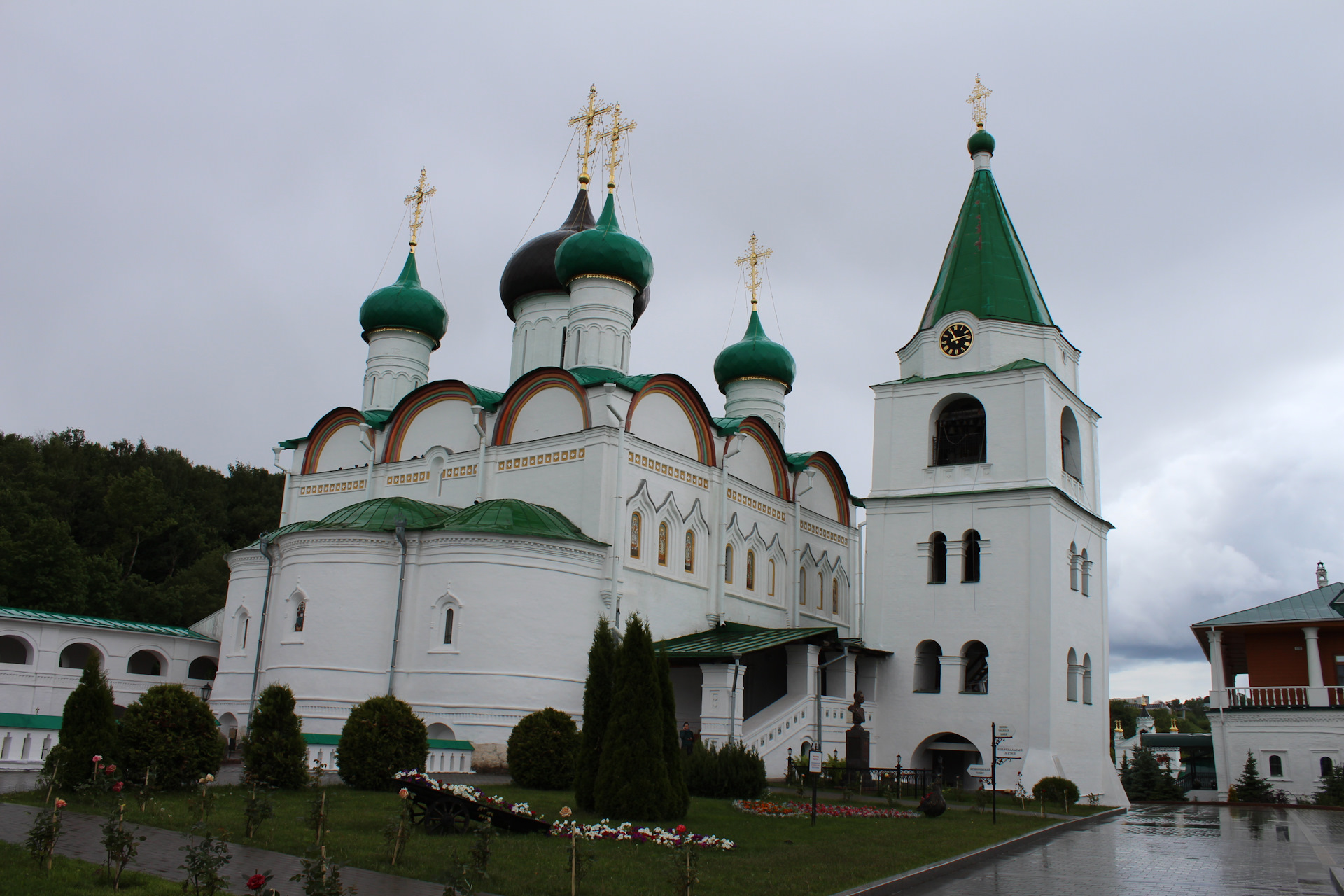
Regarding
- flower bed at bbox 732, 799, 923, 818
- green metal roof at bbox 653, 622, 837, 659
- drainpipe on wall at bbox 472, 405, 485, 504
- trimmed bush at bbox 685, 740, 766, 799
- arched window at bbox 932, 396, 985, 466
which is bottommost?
flower bed at bbox 732, 799, 923, 818

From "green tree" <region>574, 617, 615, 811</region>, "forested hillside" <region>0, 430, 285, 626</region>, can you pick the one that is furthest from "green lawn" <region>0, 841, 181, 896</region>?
"forested hillside" <region>0, 430, 285, 626</region>

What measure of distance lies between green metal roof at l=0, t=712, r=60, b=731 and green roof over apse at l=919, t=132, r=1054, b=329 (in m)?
15.2

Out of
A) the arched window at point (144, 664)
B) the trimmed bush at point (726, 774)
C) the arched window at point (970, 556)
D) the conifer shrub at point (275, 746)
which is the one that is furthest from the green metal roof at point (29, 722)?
the arched window at point (144, 664)

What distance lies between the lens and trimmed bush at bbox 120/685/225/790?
9555 millimetres

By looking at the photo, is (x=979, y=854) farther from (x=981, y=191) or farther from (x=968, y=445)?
(x=981, y=191)

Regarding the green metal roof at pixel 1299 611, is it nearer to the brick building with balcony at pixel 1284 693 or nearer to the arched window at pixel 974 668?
the brick building with balcony at pixel 1284 693

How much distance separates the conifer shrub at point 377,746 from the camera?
36.6 ft

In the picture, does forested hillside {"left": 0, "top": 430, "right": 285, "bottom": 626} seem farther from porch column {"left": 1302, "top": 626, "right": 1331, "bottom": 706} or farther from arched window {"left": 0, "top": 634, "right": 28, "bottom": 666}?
porch column {"left": 1302, "top": 626, "right": 1331, "bottom": 706}

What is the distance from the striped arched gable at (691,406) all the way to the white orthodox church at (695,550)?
6 cm

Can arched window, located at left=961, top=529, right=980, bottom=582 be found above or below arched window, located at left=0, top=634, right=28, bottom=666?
above

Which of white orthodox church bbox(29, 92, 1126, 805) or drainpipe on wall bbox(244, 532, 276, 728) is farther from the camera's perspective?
drainpipe on wall bbox(244, 532, 276, 728)

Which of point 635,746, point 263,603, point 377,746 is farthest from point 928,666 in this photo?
point 263,603

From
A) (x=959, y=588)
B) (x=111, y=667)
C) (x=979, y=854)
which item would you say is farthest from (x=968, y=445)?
(x=111, y=667)

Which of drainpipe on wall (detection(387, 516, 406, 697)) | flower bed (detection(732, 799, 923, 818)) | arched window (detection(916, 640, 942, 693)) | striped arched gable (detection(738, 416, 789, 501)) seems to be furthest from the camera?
striped arched gable (detection(738, 416, 789, 501))
